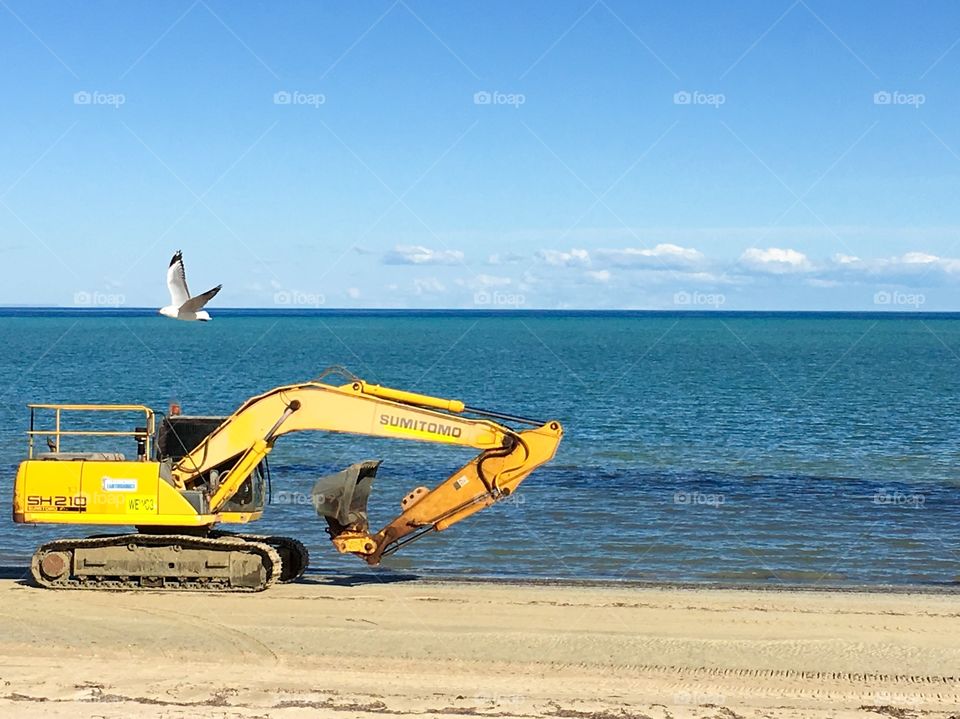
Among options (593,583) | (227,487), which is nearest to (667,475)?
(593,583)

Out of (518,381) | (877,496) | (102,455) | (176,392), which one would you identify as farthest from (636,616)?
(518,381)

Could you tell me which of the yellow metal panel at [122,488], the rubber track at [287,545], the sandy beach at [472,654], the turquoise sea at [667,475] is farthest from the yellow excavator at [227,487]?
the turquoise sea at [667,475]

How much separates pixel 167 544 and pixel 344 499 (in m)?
2.70

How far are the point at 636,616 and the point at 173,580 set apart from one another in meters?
6.83

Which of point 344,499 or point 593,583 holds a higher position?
point 344,499

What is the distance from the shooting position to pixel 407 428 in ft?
61.3

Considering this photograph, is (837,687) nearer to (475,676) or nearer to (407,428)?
(475,676)

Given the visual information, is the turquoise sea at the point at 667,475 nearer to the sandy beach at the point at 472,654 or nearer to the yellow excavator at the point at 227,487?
the yellow excavator at the point at 227,487

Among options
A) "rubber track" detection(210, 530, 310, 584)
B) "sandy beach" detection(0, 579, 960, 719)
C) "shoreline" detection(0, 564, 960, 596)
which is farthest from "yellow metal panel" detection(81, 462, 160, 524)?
"shoreline" detection(0, 564, 960, 596)

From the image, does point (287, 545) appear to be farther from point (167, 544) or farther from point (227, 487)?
point (167, 544)

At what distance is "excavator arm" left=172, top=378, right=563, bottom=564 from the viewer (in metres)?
18.7

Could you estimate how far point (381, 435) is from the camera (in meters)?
18.7

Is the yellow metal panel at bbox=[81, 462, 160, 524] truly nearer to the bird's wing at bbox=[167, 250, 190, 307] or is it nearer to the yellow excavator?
the yellow excavator

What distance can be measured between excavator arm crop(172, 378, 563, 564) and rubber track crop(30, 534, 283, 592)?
1.93ft
